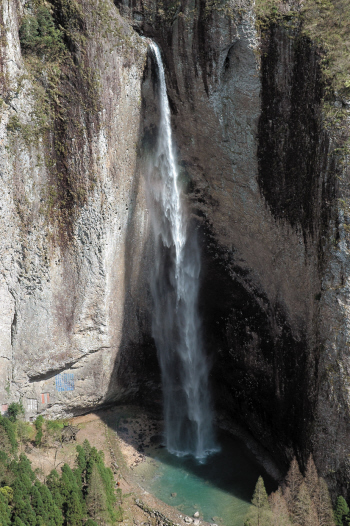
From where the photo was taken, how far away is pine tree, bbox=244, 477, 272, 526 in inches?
800

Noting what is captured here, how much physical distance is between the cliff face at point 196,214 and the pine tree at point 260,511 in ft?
8.59

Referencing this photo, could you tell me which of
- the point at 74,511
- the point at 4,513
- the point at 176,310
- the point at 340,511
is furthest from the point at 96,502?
the point at 176,310

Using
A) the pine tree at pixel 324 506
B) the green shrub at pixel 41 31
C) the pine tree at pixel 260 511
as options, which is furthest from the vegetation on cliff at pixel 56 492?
the green shrub at pixel 41 31

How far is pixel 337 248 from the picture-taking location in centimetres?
2041

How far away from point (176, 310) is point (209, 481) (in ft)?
26.1

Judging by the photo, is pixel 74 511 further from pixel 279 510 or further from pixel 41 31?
pixel 41 31

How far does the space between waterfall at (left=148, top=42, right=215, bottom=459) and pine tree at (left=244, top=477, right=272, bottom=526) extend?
19.2 feet

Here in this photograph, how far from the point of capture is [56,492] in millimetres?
20656

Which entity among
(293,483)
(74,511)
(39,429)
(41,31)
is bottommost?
(74,511)

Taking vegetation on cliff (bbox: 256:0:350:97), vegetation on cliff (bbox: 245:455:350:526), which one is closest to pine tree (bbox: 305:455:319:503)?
vegetation on cliff (bbox: 245:455:350:526)

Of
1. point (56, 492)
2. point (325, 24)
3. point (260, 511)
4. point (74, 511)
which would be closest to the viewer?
point (74, 511)

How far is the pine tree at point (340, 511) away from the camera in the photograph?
19.9 metres

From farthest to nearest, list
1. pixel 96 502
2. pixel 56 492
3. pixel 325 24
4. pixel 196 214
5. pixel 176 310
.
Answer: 1. pixel 176 310
2. pixel 196 214
3. pixel 325 24
4. pixel 96 502
5. pixel 56 492

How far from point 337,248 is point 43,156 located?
12.3 m
